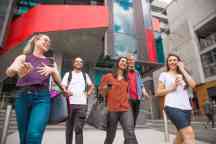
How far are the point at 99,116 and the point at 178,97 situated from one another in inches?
50.3

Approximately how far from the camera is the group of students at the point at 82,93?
5.74 feet

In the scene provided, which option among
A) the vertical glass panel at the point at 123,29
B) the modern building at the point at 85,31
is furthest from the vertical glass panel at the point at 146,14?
the vertical glass panel at the point at 123,29

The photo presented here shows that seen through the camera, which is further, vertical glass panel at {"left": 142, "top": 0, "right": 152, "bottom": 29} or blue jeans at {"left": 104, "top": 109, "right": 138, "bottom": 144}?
vertical glass panel at {"left": 142, "top": 0, "right": 152, "bottom": 29}

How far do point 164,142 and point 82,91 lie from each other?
9.37ft

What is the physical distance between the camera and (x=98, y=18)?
10.1 m

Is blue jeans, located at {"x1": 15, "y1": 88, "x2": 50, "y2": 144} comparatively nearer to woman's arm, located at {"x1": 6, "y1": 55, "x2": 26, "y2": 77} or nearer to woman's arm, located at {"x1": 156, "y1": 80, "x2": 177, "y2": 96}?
woman's arm, located at {"x1": 6, "y1": 55, "x2": 26, "y2": 77}

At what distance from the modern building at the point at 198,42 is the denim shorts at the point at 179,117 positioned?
18.4 metres

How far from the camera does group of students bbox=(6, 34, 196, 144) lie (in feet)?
5.74

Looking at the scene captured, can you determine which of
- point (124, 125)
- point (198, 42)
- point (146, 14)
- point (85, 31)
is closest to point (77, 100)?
point (124, 125)

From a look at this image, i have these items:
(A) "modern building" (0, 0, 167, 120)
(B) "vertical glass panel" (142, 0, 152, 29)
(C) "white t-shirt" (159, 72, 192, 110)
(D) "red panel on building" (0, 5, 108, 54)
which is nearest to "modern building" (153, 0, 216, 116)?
(A) "modern building" (0, 0, 167, 120)

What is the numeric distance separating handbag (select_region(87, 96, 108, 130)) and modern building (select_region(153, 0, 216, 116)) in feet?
60.4

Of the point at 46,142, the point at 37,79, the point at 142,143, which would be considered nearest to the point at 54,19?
the point at 46,142

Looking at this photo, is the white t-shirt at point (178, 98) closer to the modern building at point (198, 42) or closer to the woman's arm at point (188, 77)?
the woman's arm at point (188, 77)

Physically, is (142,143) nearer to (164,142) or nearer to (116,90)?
(164,142)
